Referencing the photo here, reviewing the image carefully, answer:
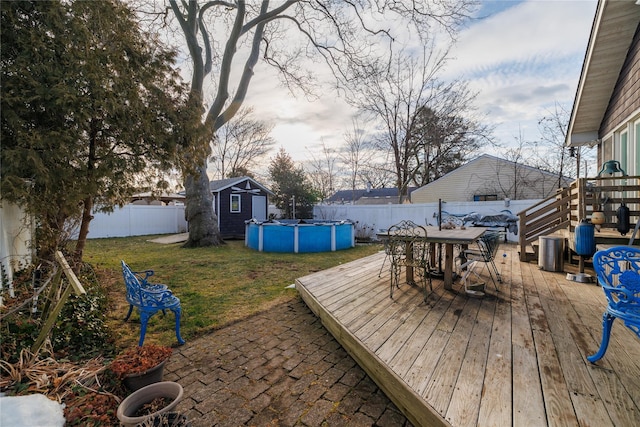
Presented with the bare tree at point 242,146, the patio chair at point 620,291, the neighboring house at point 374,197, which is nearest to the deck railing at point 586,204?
the patio chair at point 620,291

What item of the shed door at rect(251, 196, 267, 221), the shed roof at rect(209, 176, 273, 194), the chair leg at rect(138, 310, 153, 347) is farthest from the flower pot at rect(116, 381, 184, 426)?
the shed door at rect(251, 196, 267, 221)

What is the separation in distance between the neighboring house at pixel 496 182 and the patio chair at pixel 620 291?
49.7ft

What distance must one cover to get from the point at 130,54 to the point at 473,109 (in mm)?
17008

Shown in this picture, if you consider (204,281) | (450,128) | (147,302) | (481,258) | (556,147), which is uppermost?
(450,128)

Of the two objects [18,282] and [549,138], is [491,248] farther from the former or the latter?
[549,138]

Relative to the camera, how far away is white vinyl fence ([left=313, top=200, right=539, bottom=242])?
10255mm

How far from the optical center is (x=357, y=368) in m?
2.55

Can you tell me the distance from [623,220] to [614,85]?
2974 mm

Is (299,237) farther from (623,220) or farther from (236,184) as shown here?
(623,220)

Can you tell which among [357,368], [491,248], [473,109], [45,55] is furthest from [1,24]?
[473,109]

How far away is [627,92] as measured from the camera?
4.79 metres

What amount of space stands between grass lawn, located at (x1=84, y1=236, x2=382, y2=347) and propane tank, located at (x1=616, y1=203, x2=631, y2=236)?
4954 mm

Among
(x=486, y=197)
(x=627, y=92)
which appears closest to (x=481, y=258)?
(x=627, y=92)

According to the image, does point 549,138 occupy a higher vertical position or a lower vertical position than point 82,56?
higher
